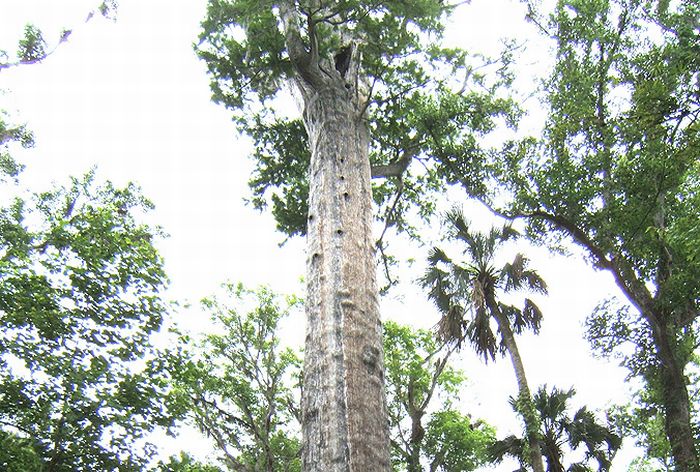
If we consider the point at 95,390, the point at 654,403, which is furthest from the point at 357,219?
the point at 654,403

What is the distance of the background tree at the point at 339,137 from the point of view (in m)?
2.82

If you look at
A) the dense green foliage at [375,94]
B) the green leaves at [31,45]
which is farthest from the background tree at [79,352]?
the green leaves at [31,45]

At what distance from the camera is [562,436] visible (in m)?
9.80

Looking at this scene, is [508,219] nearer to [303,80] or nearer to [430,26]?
[430,26]

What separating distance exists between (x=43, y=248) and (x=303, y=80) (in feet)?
25.3

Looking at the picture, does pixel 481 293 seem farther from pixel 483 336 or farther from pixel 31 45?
pixel 31 45

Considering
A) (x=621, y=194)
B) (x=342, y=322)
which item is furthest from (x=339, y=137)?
(x=621, y=194)

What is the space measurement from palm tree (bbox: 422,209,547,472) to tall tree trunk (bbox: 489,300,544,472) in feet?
0.06

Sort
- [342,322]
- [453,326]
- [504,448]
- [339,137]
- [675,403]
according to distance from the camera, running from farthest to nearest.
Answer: [453,326] → [504,448] → [675,403] → [339,137] → [342,322]

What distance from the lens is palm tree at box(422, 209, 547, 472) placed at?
34.2 ft

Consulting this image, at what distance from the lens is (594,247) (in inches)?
357

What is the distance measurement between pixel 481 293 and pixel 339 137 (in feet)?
22.5

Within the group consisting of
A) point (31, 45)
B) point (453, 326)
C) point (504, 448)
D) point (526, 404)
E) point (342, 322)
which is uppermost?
point (31, 45)

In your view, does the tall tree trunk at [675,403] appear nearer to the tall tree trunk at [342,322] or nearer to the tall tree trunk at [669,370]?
the tall tree trunk at [669,370]
